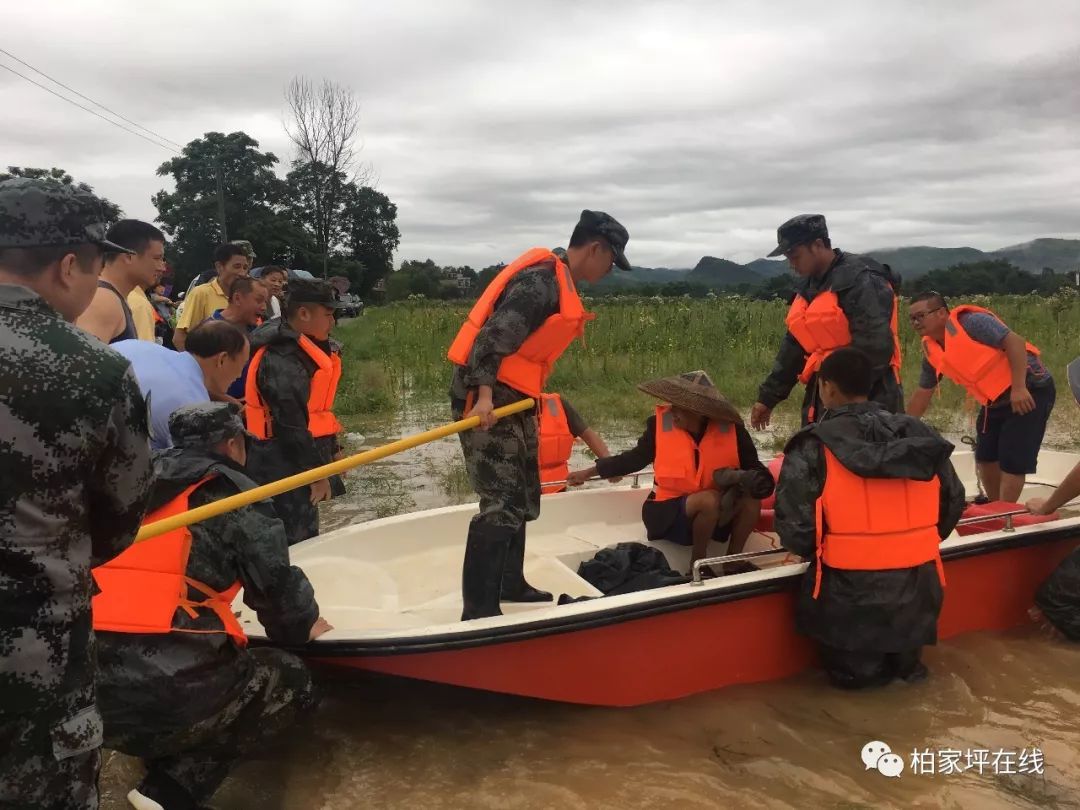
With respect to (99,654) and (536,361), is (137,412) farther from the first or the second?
(536,361)

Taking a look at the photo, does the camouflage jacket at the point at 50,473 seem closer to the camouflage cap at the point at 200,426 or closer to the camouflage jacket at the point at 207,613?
the camouflage jacket at the point at 207,613

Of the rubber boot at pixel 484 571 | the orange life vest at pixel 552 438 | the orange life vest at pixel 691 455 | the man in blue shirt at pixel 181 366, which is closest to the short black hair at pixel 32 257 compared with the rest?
the man in blue shirt at pixel 181 366

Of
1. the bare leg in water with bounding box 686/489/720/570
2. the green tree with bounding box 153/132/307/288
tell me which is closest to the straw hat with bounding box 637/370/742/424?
the bare leg in water with bounding box 686/489/720/570

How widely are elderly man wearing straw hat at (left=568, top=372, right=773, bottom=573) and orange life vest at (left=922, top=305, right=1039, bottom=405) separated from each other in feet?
5.50

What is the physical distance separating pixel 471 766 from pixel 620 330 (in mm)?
11165

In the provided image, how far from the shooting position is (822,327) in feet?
14.0

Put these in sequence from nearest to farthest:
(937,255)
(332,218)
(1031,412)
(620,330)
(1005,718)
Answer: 1. (1005,718)
2. (1031,412)
3. (620,330)
4. (332,218)
5. (937,255)

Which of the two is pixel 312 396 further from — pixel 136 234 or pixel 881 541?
pixel 881 541

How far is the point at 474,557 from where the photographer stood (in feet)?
11.2

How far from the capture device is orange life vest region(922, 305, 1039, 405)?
4.77m

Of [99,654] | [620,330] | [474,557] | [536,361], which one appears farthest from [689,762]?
[620,330]

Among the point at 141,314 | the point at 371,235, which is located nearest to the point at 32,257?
the point at 141,314

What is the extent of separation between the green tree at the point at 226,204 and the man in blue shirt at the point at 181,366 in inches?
1063

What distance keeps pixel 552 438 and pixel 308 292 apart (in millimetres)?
1604
